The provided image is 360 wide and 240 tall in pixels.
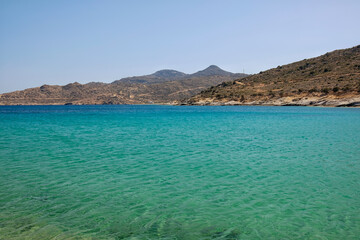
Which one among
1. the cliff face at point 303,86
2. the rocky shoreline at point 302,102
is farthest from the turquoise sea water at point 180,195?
the cliff face at point 303,86

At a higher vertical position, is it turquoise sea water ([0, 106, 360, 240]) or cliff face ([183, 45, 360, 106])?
cliff face ([183, 45, 360, 106])

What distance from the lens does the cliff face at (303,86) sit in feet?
277

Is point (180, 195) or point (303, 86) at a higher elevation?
point (303, 86)

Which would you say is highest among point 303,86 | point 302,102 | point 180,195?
point 303,86

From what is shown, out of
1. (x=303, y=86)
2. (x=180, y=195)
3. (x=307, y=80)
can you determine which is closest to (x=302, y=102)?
(x=303, y=86)

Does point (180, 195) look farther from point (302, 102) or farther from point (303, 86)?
point (303, 86)

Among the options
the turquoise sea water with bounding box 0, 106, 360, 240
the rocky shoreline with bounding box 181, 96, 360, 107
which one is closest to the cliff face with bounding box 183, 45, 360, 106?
the rocky shoreline with bounding box 181, 96, 360, 107

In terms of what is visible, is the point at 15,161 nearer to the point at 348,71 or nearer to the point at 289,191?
the point at 289,191

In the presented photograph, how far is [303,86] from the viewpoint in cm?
9869

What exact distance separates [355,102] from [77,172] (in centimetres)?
8182

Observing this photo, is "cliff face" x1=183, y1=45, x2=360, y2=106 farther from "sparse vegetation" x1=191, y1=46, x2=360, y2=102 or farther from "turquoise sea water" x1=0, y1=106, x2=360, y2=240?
"turquoise sea water" x1=0, y1=106, x2=360, y2=240

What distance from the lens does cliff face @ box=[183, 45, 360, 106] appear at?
84.4 metres

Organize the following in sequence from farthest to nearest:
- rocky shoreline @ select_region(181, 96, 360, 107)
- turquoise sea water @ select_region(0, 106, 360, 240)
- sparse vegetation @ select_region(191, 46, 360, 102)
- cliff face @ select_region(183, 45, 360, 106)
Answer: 1. sparse vegetation @ select_region(191, 46, 360, 102)
2. cliff face @ select_region(183, 45, 360, 106)
3. rocky shoreline @ select_region(181, 96, 360, 107)
4. turquoise sea water @ select_region(0, 106, 360, 240)

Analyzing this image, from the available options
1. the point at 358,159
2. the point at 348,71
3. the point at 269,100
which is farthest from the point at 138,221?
the point at 348,71
